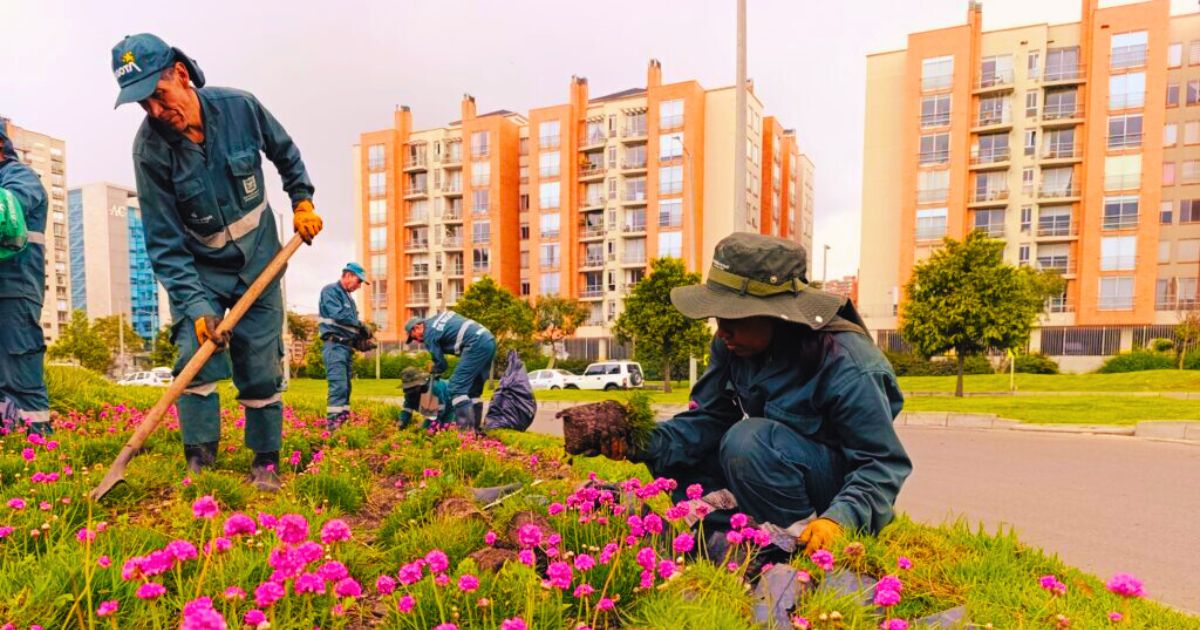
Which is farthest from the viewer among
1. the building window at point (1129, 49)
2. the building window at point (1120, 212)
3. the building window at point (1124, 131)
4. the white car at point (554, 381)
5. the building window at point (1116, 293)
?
the building window at point (1116, 293)

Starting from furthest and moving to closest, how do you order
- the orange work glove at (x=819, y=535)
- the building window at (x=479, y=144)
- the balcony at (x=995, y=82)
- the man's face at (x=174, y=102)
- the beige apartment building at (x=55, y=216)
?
1. the beige apartment building at (x=55, y=216)
2. the building window at (x=479, y=144)
3. the balcony at (x=995, y=82)
4. the man's face at (x=174, y=102)
5. the orange work glove at (x=819, y=535)

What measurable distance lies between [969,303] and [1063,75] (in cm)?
3234

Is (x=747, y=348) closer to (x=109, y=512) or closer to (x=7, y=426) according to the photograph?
(x=109, y=512)

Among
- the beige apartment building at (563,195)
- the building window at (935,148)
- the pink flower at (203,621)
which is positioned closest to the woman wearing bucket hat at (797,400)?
the pink flower at (203,621)

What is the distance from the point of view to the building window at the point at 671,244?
156ft

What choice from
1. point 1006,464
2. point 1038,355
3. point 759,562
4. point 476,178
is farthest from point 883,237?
point 759,562

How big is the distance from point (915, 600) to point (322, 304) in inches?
274

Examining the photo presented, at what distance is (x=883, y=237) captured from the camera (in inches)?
1703

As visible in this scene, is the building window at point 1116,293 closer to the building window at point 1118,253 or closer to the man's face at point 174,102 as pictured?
the building window at point 1118,253

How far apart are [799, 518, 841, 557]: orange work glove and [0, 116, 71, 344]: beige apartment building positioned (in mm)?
112153

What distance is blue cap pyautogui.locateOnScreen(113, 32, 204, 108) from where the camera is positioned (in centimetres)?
Answer: 271

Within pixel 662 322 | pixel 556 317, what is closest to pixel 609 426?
pixel 662 322

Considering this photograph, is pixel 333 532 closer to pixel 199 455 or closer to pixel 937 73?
pixel 199 455

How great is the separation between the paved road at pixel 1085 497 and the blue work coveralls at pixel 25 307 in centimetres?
635
